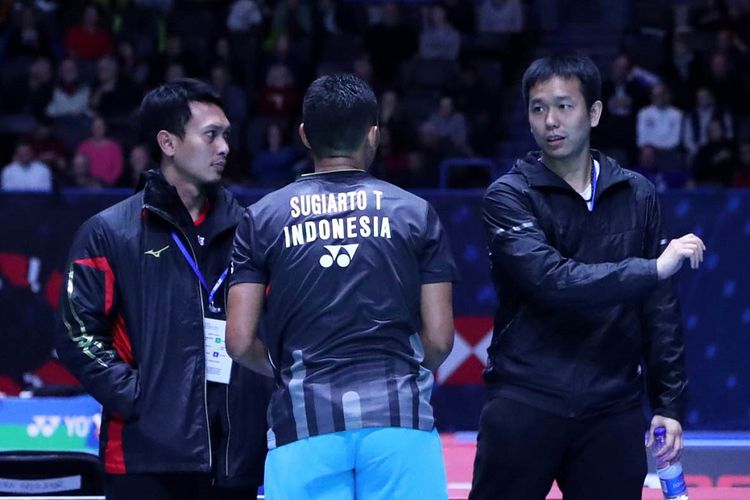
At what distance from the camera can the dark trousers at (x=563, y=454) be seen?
351 centimetres

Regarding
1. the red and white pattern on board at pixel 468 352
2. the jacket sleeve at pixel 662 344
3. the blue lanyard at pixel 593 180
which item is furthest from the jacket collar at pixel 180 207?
the red and white pattern on board at pixel 468 352

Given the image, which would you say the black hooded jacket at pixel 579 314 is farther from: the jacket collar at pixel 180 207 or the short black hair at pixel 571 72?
the jacket collar at pixel 180 207

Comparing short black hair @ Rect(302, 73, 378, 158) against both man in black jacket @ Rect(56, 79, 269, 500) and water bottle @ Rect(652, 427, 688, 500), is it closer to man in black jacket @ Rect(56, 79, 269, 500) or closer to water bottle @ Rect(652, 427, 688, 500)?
man in black jacket @ Rect(56, 79, 269, 500)

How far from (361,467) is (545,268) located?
29.7 inches

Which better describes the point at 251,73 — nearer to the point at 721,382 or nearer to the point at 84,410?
the point at 721,382

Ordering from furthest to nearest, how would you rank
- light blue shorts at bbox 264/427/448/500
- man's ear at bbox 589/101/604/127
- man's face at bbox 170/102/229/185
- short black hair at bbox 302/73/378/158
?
man's face at bbox 170/102/229/185 → man's ear at bbox 589/101/604/127 → short black hair at bbox 302/73/378/158 → light blue shorts at bbox 264/427/448/500

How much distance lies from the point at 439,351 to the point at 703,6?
446 inches

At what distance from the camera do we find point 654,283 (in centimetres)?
335

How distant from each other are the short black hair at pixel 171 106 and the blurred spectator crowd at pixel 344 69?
6.39 metres

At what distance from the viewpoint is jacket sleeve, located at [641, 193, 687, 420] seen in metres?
3.53

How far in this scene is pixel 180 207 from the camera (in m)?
3.73

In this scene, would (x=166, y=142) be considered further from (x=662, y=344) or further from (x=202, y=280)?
(x=662, y=344)

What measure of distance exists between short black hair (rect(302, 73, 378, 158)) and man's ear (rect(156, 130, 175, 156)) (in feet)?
2.41

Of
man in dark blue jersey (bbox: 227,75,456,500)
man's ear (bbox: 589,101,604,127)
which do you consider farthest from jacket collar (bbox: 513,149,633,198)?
man in dark blue jersey (bbox: 227,75,456,500)
